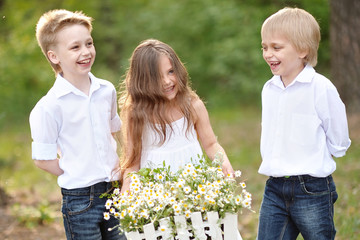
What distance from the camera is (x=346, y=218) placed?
4.29 meters

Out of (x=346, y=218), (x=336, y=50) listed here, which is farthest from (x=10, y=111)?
(x=346, y=218)

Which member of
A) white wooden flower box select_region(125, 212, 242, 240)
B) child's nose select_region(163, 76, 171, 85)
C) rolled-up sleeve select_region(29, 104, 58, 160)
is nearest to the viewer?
white wooden flower box select_region(125, 212, 242, 240)

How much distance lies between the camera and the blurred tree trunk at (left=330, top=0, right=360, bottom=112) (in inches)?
267

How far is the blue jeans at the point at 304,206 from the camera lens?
279 cm

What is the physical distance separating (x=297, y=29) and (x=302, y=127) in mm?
572

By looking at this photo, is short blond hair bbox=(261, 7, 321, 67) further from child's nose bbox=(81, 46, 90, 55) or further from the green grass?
the green grass

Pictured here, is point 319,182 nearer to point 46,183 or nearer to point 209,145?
point 209,145

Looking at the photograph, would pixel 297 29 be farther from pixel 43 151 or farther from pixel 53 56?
pixel 43 151

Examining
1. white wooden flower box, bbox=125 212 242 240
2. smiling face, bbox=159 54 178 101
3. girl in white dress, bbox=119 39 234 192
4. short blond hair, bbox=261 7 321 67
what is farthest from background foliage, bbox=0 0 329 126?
white wooden flower box, bbox=125 212 242 240

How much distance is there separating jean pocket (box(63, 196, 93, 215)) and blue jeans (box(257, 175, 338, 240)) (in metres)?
1.12

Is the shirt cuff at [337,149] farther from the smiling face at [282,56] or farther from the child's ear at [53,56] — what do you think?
the child's ear at [53,56]

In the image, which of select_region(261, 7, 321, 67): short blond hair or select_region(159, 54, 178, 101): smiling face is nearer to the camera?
select_region(261, 7, 321, 67): short blond hair

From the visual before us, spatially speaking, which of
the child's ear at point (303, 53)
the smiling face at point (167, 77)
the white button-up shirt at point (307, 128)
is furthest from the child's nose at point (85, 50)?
the child's ear at point (303, 53)

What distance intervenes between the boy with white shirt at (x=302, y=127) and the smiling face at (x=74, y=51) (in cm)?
112
